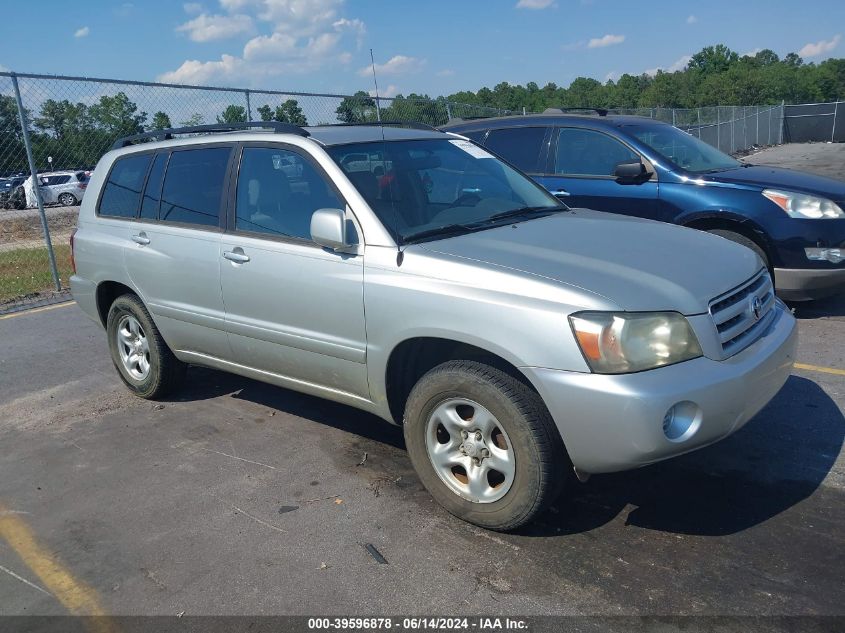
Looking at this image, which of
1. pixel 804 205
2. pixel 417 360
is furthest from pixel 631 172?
pixel 417 360

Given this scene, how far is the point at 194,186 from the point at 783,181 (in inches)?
199

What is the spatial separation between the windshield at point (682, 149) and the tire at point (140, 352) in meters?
4.81

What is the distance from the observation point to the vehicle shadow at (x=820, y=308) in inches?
265

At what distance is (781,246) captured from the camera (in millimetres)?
6344

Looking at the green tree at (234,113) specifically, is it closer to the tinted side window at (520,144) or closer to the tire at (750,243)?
the tinted side window at (520,144)

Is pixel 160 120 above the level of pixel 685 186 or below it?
above

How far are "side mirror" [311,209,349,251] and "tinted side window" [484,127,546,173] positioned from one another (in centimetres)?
423

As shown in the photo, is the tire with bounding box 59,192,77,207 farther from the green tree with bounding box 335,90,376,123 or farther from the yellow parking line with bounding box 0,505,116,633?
the yellow parking line with bounding box 0,505,116,633

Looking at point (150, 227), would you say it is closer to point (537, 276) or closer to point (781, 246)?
point (537, 276)

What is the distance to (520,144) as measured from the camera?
25.5ft

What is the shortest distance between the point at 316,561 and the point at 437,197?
209cm

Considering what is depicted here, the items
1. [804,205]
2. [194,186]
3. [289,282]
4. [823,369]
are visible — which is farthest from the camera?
[804,205]

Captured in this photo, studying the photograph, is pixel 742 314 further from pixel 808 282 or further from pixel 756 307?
pixel 808 282

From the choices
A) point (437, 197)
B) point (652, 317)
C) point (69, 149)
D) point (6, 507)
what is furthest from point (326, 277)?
point (69, 149)
